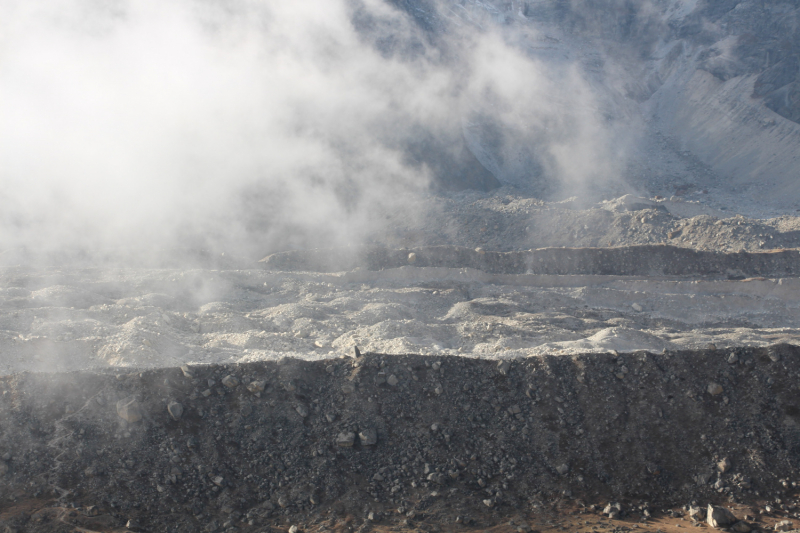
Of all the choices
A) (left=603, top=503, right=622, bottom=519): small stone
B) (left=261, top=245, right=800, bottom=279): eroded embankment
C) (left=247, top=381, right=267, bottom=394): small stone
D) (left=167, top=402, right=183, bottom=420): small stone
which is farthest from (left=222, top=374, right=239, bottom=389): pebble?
(left=261, top=245, right=800, bottom=279): eroded embankment

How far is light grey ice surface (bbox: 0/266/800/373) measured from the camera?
9.23 m

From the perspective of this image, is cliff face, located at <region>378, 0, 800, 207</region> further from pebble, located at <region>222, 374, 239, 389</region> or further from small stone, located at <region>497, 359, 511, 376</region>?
pebble, located at <region>222, 374, 239, 389</region>

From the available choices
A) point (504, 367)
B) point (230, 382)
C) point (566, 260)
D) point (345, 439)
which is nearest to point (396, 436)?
point (345, 439)

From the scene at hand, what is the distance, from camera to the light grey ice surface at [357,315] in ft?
30.3

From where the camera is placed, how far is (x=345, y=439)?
7.55 m

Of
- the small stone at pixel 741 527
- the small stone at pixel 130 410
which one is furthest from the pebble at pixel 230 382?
the small stone at pixel 741 527

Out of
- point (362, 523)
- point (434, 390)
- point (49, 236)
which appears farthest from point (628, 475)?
point (49, 236)

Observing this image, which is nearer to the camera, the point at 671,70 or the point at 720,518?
the point at 720,518

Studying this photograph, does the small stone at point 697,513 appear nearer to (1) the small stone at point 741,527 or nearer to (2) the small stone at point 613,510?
(1) the small stone at point 741,527

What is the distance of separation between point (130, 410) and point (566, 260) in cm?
1164

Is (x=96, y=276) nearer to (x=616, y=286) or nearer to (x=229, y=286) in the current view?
(x=229, y=286)

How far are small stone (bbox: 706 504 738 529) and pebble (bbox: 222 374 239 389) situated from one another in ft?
20.8

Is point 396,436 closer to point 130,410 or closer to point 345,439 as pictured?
point 345,439

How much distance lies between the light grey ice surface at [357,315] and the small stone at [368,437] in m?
1.87
